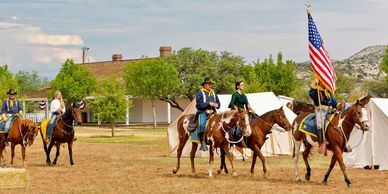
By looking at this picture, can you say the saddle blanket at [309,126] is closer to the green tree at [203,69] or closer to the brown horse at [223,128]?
the brown horse at [223,128]

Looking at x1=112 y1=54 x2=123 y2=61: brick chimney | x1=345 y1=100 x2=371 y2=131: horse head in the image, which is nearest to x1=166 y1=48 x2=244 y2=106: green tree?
x1=112 y1=54 x2=123 y2=61: brick chimney

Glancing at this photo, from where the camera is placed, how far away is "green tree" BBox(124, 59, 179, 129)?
60.6 metres

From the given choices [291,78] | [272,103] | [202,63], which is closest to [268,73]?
[291,78]

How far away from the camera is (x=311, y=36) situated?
17.5 metres

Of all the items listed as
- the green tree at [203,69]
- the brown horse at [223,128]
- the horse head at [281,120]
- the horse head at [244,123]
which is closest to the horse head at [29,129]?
the brown horse at [223,128]

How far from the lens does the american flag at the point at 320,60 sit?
16.9m

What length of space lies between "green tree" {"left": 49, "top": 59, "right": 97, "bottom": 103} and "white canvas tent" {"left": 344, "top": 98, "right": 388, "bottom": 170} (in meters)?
49.1

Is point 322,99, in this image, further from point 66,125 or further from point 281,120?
point 66,125

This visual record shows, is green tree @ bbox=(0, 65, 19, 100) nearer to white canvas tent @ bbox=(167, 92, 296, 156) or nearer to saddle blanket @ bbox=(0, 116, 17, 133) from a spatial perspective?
white canvas tent @ bbox=(167, 92, 296, 156)

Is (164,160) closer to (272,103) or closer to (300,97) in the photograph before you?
(272,103)

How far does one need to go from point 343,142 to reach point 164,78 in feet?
148

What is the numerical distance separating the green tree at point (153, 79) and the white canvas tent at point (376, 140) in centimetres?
3967

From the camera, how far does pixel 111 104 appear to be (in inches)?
1766

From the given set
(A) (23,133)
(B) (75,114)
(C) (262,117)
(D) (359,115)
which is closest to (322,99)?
(D) (359,115)
